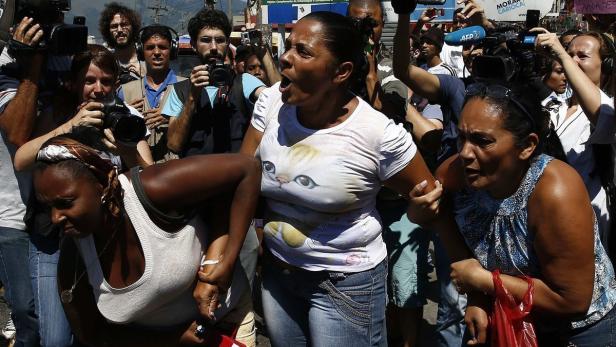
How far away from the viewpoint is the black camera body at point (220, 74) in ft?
12.8

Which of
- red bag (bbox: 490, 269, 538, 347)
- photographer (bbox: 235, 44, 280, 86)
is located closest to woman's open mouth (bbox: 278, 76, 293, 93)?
red bag (bbox: 490, 269, 538, 347)

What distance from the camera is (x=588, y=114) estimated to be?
10.3ft

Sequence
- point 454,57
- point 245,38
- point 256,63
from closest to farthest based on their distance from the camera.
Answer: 1. point 245,38
2. point 256,63
3. point 454,57

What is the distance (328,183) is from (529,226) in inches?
28.3

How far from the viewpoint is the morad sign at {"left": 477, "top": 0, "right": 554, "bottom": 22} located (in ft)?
18.2

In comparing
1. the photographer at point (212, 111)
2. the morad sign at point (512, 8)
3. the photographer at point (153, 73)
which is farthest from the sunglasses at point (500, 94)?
the morad sign at point (512, 8)

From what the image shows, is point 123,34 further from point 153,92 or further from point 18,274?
point 18,274

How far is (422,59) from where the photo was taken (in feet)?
21.4

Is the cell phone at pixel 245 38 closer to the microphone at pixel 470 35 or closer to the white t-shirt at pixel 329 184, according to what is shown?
the microphone at pixel 470 35

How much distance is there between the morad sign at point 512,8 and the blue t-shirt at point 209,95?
2.32 metres

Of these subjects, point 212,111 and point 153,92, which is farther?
point 153,92

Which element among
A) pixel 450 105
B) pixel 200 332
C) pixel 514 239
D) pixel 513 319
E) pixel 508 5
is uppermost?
pixel 508 5

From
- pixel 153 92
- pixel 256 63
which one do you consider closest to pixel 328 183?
pixel 153 92

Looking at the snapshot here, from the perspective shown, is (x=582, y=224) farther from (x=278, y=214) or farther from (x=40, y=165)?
(x=40, y=165)
